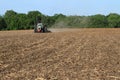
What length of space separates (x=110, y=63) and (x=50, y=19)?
6966 centimetres

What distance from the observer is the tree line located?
249 ft

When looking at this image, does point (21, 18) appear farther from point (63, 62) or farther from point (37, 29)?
point (63, 62)

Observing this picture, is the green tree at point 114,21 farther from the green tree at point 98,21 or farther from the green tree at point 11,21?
the green tree at point 11,21

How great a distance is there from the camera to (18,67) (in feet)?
39.4

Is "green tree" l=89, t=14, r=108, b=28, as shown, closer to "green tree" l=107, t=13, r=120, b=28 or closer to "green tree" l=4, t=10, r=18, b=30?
"green tree" l=107, t=13, r=120, b=28

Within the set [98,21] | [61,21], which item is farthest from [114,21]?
[61,21]

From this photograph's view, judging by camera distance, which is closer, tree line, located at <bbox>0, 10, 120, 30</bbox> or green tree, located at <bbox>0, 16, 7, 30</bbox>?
tree line, located at <bbox>0, 10, 120, 30</bbox>

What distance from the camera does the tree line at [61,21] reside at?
75812 mm

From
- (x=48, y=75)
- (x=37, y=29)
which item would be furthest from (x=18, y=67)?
(x=37, y=29)

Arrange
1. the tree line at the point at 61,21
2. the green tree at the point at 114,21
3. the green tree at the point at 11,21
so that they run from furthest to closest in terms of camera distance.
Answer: the green tree at the point at 11,21 → the green tree at the point at 114,21 → the tree line at the point at 61,21

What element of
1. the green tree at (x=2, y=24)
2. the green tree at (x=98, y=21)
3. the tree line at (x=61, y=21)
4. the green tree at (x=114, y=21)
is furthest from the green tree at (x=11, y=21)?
the green tree at (x=114, y=21)

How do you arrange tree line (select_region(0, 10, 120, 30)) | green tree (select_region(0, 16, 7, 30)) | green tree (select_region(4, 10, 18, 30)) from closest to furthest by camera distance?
tree line (select_region(0, 10, 120, 30))
green tree (select_region(0, 16, 7, 30))
green tree (select_region(4, 10, 18, 30))

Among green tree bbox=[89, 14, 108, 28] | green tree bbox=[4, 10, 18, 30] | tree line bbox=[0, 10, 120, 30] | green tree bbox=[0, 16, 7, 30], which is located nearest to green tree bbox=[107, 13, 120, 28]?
tree line bbox=[0, 10, 120, 30]

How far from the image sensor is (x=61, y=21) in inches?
3145
